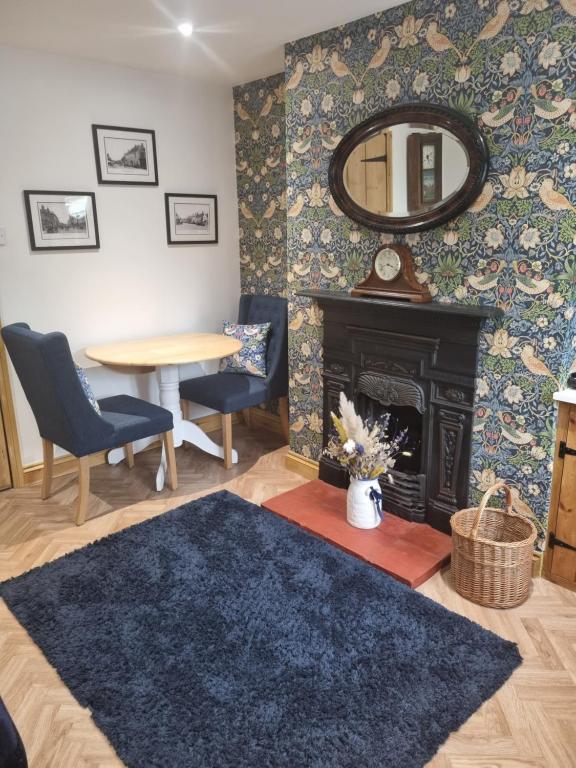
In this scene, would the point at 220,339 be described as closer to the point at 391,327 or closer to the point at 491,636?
the point at 391,327

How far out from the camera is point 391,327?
9.54 feet

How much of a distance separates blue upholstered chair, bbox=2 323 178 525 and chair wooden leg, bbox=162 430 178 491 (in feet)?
0.12

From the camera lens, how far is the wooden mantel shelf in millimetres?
2484

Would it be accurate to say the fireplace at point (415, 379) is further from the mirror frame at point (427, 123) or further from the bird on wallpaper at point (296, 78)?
the bird on wallpaper at point (296, 78)

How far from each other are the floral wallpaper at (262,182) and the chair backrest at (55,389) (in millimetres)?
1752

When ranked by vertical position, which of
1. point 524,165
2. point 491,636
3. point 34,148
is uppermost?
point 34,148

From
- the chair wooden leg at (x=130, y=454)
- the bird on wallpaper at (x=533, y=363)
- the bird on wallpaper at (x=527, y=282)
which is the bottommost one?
the chair wooden leg at (x=130, y=454)

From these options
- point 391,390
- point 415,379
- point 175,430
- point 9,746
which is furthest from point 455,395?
point 9,746

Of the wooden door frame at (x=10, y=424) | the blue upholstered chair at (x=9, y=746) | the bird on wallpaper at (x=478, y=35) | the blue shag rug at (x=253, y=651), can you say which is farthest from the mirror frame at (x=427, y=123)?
the blue upholstered chair at (x=9, y=746)

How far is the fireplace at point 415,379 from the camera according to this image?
2.67 meters

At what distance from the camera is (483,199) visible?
2488 millimetres

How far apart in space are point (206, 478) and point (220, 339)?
3.01 feet

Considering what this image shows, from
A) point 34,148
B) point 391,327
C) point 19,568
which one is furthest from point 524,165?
point 19,568

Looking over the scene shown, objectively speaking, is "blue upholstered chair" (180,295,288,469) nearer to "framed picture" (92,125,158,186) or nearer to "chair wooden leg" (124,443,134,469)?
"chair wooden leg" (124,443,134,469)
